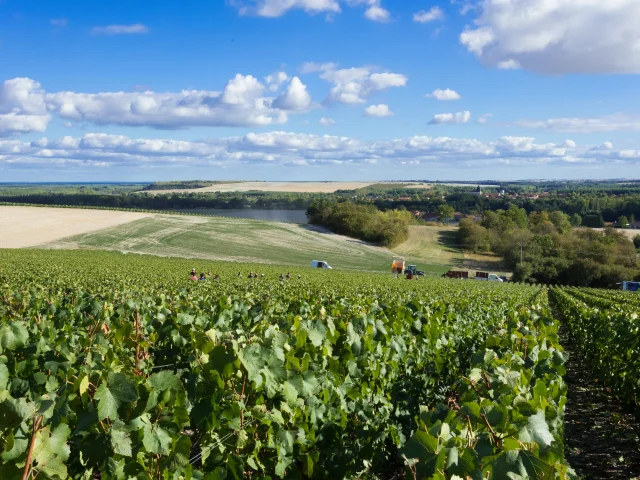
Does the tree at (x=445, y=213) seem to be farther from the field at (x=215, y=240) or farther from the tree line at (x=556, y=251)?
the field at (x=215, y=240)

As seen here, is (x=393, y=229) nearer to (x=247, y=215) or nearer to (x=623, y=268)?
(x=623, y=268)

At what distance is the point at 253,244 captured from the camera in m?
65.6

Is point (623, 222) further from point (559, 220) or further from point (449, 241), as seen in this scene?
point (449, 241)

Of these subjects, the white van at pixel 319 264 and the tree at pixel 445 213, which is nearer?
the white van at pixel 319 264

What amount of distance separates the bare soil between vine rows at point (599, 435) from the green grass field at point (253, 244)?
47304mm

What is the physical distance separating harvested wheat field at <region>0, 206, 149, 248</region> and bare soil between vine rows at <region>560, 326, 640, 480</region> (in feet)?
176

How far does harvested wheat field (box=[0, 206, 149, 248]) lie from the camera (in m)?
55.8

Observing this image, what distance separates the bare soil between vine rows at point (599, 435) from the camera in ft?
22.4

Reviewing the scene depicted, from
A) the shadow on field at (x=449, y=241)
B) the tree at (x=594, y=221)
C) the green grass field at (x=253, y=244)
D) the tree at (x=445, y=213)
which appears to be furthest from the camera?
the tree at (x=445, y=213)

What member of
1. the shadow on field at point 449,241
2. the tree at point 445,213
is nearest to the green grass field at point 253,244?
the shadow on field at point 449,241

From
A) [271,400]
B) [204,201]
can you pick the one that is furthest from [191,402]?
[204,201]

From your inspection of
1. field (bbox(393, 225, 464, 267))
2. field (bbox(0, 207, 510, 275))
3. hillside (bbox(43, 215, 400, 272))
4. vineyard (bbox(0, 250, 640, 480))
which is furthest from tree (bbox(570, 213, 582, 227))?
vineyard (bbox(0, 250, 640, 480))

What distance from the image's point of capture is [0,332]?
13.0 ft

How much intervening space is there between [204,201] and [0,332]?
373 ft
